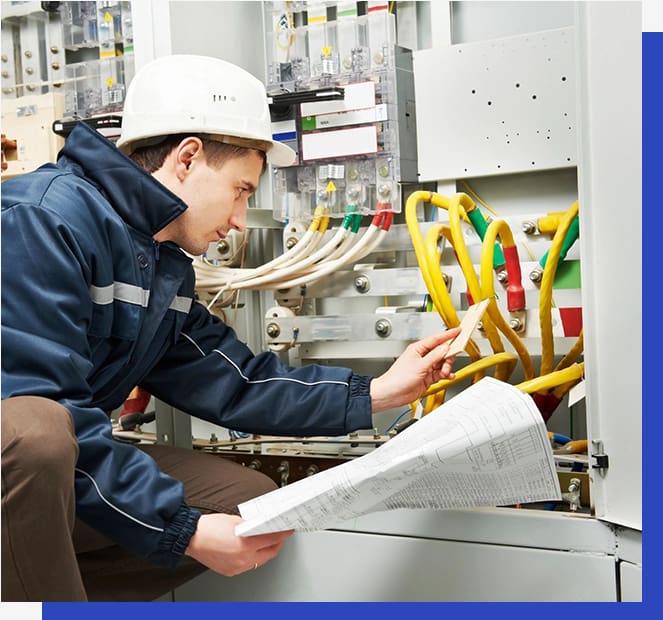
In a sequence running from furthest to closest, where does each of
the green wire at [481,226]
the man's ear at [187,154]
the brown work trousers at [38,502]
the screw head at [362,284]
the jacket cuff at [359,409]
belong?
the screw head at [362,284] → the green wire at [481,226] → the jacket cuff at [359,409] → the man's ear at [187,154] → the brown work trousers at [38,502]

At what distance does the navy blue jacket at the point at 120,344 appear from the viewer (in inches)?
47.0

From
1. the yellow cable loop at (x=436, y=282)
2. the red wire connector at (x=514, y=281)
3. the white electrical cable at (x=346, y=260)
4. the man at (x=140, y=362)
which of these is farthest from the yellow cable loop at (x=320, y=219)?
the red wire connector at (x=514, y=281)

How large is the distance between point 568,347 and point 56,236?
3.50 feet

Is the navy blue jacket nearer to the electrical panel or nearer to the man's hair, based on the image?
the man's hair

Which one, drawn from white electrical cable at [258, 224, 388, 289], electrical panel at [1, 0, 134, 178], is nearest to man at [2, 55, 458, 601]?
white electrical cable at [258, 224, 388, 289]

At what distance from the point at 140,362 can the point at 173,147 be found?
394 millimetres

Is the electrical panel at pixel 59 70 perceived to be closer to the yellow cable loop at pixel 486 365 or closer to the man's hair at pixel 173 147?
the man's hair at pixel 173 147

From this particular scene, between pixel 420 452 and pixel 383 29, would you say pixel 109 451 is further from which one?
pixel 383 29

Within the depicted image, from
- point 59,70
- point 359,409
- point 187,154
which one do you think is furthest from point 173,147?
point 59,70

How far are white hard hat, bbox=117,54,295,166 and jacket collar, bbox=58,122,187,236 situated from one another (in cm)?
11

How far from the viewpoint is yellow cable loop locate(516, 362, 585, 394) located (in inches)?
63.4

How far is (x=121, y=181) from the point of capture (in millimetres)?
1415

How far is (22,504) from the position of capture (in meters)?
1.11

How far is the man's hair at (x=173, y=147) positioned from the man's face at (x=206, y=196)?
1 centimetres
